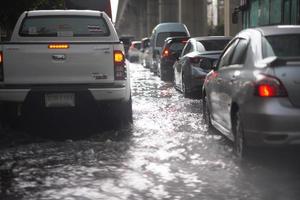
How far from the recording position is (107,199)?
553cm

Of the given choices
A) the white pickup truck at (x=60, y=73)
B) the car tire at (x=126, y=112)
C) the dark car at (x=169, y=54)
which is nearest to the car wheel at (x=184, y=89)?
the car tire at (x=126, y=112)

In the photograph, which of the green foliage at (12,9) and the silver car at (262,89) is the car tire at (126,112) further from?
the green foliage at (12,9)

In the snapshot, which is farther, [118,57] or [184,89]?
[184,89]

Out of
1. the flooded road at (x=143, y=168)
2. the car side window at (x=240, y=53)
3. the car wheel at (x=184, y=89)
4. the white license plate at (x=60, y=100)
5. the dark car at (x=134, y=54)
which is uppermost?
the car side window at (x=240, y=53)

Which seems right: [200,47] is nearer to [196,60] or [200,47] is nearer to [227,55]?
[196,60]

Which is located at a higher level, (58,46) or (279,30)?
(279,30)

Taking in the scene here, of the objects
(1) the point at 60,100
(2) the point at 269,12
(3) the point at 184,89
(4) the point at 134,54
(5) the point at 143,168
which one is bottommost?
(4) the point at 134,54

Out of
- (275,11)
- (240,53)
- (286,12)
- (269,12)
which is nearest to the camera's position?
(240,53)

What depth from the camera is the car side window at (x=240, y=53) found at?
7.33m

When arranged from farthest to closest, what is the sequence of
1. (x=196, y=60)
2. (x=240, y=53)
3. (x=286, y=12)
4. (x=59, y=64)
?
(x=286, y=12), (x=196, y=60), (x=59, y=64), (x=240, y=53)

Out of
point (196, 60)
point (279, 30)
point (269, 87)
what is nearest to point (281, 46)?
point (279, 30)

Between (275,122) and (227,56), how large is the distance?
6.75 feet

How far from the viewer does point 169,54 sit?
68.8 ft

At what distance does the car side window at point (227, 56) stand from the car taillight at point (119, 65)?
1393 millimetres
